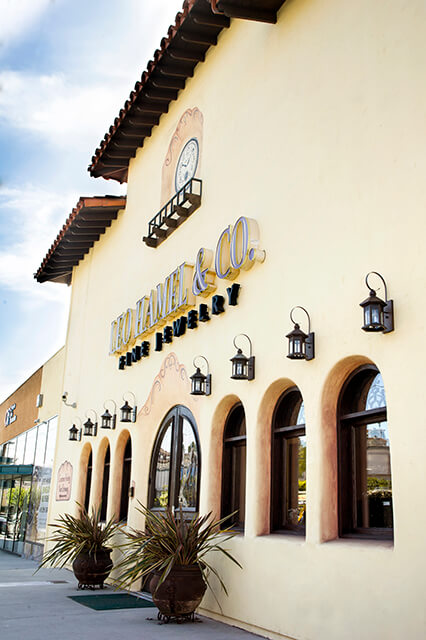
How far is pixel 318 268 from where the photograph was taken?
22.4 feet

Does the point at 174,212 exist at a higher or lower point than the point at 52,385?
higher

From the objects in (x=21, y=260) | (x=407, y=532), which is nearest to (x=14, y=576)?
(x=407, y=532)

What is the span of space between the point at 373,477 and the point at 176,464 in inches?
175

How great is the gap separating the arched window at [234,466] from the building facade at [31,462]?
9209mm

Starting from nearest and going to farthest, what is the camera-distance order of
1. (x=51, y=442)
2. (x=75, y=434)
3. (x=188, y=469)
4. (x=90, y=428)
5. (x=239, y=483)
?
(x=239, y=483)
(x=188, y=469)
(x=90, y=428)
(x=75, y=434)
(x=51, y=442)

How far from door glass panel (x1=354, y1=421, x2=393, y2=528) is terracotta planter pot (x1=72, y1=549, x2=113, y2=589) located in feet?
18.7

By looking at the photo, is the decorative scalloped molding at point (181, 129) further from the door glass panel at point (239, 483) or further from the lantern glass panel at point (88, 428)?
the lantern glass panel at point (88, 428)

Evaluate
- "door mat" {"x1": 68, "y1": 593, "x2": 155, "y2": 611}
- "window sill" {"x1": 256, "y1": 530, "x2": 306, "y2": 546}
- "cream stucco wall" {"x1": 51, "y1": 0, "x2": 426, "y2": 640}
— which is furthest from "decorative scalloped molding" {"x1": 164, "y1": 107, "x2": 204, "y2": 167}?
"door mat" {"x1": 68, "y1": 593, "x2": 155, "y2": 611}

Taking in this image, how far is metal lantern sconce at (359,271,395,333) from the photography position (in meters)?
5.50

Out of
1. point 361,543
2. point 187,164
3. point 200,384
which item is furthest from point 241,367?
point 187,164

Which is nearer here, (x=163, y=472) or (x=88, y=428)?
(x=163, y=472)

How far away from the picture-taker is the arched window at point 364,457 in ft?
19.6

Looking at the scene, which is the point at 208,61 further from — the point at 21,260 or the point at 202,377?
the point at 21,260

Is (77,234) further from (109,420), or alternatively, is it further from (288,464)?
(288,464)
